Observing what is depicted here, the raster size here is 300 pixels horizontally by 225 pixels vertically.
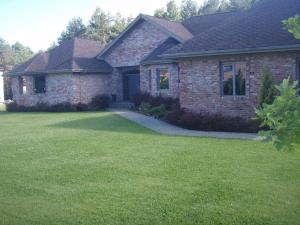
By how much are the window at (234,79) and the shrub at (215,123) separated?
147 centimetres

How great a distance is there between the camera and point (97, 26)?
67062 mm

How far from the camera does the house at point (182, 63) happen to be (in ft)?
53.9

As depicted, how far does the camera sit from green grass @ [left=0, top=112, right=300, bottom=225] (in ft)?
20.5

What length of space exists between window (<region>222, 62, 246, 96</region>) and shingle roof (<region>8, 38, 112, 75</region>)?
1334cm

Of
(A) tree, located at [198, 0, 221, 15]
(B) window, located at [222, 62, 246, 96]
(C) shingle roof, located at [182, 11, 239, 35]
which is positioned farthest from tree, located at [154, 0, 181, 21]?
(B) window, located at [222, 62, 246, 96]

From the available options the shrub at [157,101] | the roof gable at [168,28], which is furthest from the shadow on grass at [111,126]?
the roof gable at [168,28]

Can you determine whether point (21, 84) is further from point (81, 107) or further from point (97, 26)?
point (97, 26)

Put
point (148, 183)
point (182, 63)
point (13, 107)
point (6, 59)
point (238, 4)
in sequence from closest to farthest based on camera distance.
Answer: point (148, 183) → point (182, 63) → point (13, 107) → point (238, 4) → point (6, 59)

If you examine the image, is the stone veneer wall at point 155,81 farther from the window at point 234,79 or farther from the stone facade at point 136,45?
the window at point 234,79

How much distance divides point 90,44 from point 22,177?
2717 cm

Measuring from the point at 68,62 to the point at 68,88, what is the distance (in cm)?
204

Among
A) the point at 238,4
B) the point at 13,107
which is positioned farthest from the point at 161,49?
the point at 238,4

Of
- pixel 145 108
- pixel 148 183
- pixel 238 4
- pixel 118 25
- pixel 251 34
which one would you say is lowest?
pixel 148 183

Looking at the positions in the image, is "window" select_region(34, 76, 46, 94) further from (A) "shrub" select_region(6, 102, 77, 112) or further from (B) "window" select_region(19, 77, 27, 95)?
(B) "window" select_region(19, 77, 27, 95)
